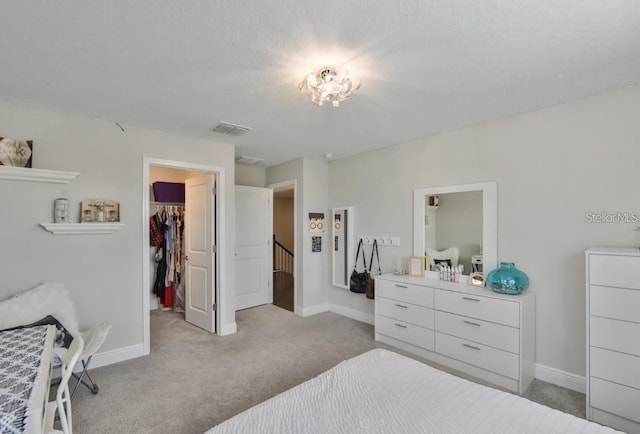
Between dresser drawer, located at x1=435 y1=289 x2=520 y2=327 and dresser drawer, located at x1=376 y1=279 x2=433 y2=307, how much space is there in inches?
4.2

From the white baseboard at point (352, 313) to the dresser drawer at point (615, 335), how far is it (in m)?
2.42

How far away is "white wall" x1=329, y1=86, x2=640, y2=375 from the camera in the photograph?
7.68 feet

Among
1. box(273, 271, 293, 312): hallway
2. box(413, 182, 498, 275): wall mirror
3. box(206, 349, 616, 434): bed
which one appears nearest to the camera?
box(206, 349, 616, 434): bed

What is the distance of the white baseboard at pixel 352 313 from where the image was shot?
417cm

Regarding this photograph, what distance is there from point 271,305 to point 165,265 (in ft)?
5.93

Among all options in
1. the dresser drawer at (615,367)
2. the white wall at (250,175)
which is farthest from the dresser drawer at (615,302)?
the white wall at (250,175)

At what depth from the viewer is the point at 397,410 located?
1.33 metres

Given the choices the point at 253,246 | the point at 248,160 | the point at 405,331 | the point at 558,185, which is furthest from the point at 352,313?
the point at 558,185

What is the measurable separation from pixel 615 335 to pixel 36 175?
14.9 feet

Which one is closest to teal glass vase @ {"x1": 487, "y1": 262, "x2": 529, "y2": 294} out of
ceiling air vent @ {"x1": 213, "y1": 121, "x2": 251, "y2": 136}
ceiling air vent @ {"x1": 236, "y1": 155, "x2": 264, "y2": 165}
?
ceiling air vent @ {"x1": 213, "y1": 121, "x2": 251, "y2": 136}

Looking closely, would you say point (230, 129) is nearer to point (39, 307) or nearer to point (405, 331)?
point (39, 307)

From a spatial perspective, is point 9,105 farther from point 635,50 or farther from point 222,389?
point 635,50

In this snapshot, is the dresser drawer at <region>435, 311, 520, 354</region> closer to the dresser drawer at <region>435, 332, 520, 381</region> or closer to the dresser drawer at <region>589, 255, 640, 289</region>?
the dresser drawer at <region>435, 332, 520, 381</region>

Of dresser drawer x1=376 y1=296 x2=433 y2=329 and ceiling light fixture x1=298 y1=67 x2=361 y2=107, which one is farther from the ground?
ceiling light fixture x1=298 y1=67 x2=361 y2=107
